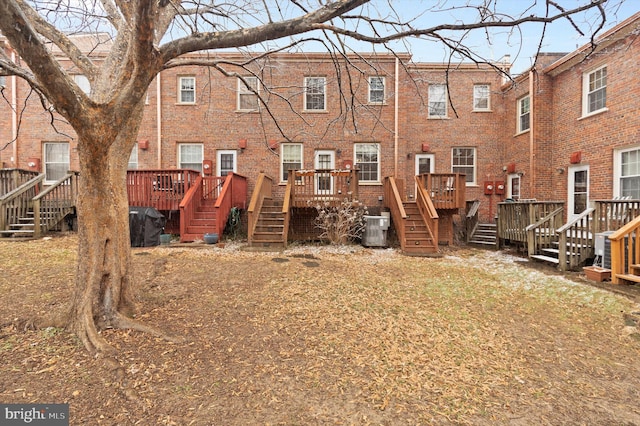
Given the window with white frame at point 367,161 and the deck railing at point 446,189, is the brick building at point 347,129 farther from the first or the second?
the deck railing at point 446,189

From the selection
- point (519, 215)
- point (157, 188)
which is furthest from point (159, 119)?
point (519, 215)

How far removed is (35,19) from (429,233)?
925 centimetres

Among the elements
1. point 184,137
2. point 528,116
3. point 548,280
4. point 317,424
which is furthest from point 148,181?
point 528,116

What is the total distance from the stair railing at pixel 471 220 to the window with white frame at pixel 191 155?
1104cm

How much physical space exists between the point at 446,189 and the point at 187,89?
10833 millimetres

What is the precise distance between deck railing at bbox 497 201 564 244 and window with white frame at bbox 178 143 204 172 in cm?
1133

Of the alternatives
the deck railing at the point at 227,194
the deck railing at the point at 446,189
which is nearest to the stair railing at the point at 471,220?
the deck railing at the point at 446,189

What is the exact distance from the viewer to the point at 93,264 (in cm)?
356

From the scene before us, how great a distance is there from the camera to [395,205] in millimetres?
10086

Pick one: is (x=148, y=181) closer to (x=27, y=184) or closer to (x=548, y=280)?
(x=27, y=184)

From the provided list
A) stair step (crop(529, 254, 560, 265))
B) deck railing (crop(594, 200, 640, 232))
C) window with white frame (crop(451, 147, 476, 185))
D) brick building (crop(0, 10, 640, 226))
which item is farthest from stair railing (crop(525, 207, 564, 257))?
window with white frame (crop(451, 147, 476, 185))

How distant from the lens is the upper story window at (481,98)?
43.1ft

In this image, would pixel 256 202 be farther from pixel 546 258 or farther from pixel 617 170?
pixel 617 170

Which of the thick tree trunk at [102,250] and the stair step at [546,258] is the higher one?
the thick tree trunk at [102,250]
